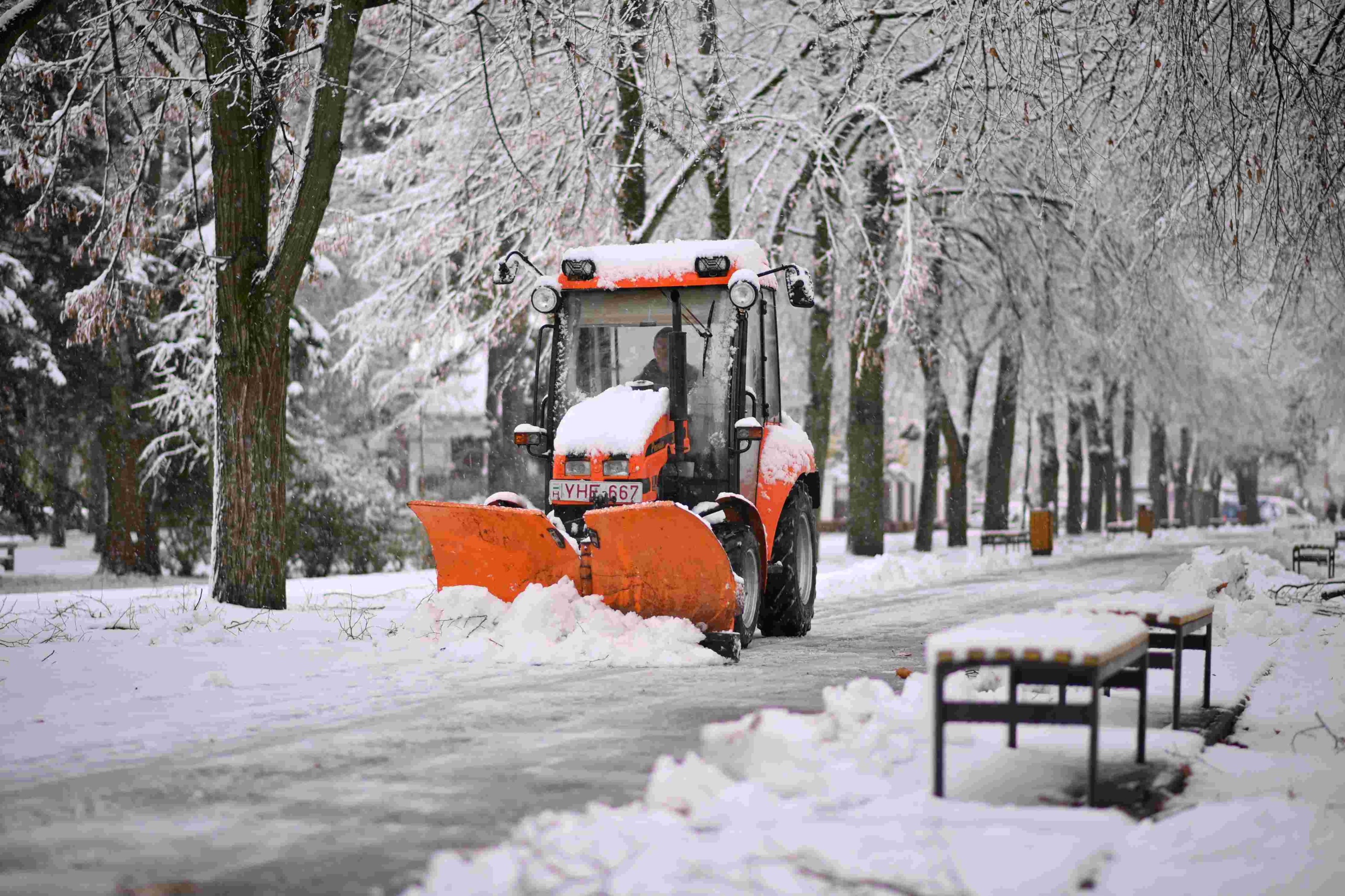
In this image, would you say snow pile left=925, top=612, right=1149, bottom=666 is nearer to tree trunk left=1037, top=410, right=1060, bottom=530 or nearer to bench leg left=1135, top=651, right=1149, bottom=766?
bench leg left=1135, top=651, right=1149, bottom=766

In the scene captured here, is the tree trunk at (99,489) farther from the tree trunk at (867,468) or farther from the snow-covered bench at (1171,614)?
the snow-covered bench at (1171,614)

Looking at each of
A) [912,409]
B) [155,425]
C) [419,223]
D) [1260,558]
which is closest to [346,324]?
[419,223]

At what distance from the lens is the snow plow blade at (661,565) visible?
8.93 metres

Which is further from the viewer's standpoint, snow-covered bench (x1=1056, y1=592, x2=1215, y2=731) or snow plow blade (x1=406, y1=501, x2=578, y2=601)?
snow plow blade (x1=406, y1=501, x2=578, y2=601)

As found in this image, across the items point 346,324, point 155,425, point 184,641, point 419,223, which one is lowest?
point 184,641

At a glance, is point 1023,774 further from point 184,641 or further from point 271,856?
point 184,641

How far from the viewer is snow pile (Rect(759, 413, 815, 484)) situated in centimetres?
1077

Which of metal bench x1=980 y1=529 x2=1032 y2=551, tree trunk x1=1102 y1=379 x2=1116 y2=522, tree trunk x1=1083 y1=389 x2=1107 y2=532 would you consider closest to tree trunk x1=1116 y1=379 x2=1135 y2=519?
tree trunk x1=1102 y1=379 x2=1116 y2=522

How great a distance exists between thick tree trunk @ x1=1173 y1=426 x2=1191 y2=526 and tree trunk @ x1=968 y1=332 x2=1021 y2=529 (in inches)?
732

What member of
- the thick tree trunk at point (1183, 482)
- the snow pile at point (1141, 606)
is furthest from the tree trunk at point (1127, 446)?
the snow pile at point (1141, 606)

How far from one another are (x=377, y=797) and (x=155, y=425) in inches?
716

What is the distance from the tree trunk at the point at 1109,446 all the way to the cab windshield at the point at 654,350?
23080 millimetres

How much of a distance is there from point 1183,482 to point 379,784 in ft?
179

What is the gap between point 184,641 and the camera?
31.4ft
